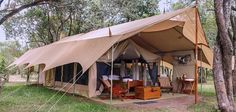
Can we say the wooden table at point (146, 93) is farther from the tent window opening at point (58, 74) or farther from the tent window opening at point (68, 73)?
the tent window opening at point (58, 74)

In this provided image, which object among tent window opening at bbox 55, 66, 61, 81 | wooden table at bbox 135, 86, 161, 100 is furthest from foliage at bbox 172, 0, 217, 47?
tent window opening at bbox 55, 66, 61, 81

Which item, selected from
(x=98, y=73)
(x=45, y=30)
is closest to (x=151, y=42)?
(x=98, y=73)

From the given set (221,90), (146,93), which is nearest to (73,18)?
(146,93)

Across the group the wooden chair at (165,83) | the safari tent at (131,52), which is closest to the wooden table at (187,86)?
the safari tent at (131,52)

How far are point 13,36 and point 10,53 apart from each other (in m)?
13.5

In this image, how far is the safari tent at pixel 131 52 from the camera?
7645 millimetres

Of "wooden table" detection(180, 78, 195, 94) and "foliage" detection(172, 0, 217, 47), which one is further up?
"foliage" detection(172, 0, 217, 47)

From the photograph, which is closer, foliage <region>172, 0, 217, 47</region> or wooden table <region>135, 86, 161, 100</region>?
wooden table <region>135, 86, 161, 100</region>

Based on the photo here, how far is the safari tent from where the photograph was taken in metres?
7.64

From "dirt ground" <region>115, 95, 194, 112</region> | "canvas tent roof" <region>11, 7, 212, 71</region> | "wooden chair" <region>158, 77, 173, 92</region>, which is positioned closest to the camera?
"dirt ground" <region>115, 95, 194, 112</region>

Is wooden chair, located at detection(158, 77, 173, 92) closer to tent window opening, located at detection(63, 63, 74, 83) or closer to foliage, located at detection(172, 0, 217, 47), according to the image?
tent window opening, located at detection(63, 63, 74, 83)

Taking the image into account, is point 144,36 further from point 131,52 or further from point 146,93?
point 146,93

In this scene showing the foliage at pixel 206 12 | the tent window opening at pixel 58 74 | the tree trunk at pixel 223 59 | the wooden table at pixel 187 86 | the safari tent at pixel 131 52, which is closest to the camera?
the tree trunk at pixel 223 59

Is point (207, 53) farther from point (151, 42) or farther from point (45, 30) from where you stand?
point (45, 30)
